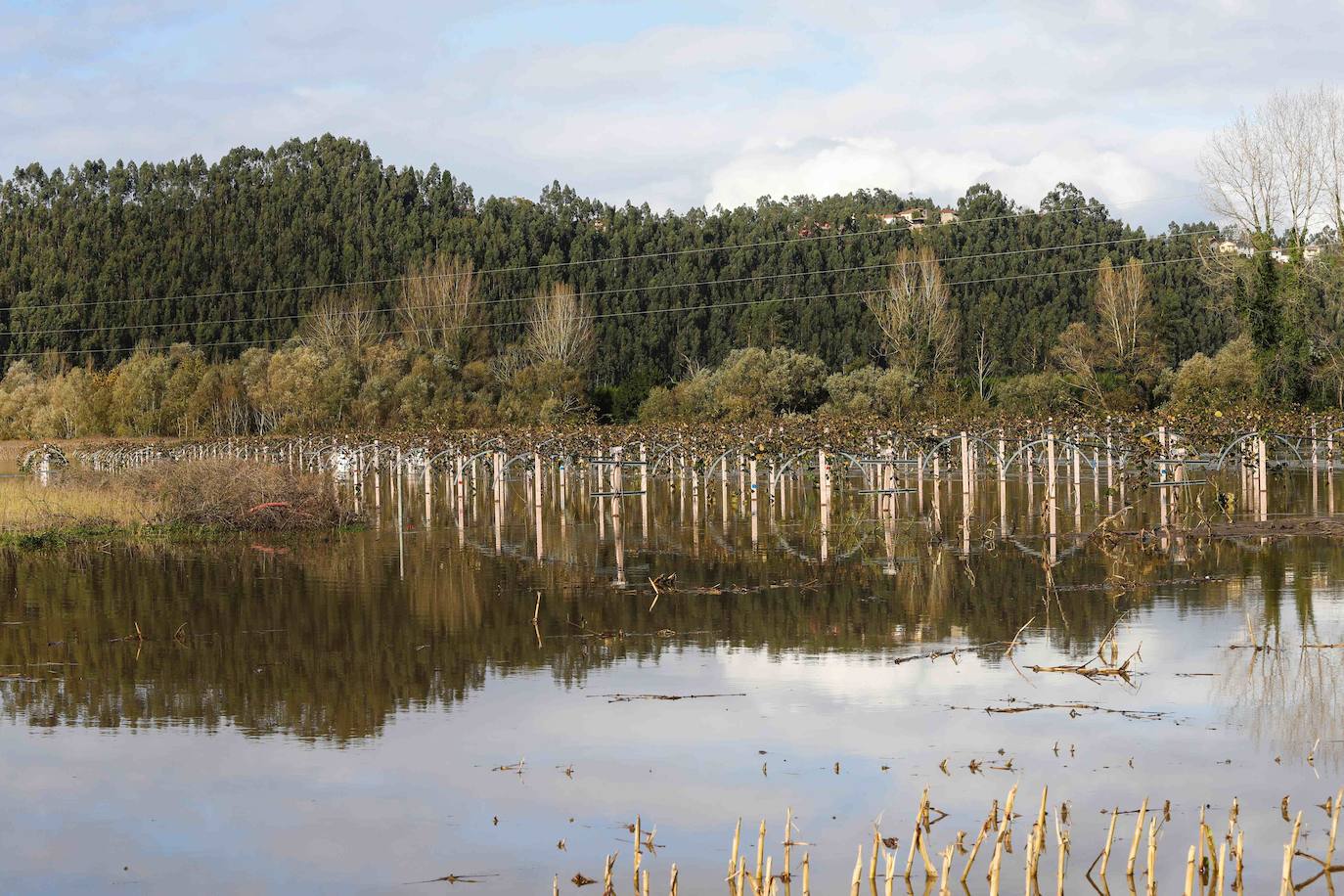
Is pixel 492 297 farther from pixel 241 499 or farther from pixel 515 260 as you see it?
pixel 241 499

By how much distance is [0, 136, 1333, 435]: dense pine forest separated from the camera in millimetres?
63875

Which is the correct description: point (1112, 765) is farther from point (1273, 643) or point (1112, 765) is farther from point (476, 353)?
point (476, 353)

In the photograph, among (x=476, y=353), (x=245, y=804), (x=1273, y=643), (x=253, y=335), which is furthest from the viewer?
(x=253, y=335)

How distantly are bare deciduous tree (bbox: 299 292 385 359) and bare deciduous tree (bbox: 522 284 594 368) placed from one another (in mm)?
8000

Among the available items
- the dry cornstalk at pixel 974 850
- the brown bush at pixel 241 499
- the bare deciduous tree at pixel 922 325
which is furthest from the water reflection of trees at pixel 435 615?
the bare deciduous tree at pixel 922 325

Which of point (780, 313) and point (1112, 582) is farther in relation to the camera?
point (780, 313)

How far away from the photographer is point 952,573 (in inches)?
630

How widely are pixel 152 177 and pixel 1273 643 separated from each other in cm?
10569

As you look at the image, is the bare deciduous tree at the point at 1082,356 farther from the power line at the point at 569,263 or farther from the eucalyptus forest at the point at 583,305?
the power line at the point at 569,263

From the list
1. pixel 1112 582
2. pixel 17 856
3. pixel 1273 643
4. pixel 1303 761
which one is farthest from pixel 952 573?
pixel 17 856

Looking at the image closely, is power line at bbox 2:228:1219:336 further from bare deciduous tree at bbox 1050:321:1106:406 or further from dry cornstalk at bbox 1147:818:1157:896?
dry cornstalk at bbox 1147:818:1157:896

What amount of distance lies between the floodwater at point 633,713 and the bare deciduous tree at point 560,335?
56.0m

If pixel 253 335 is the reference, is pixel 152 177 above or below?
above

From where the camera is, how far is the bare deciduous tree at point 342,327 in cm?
7194
